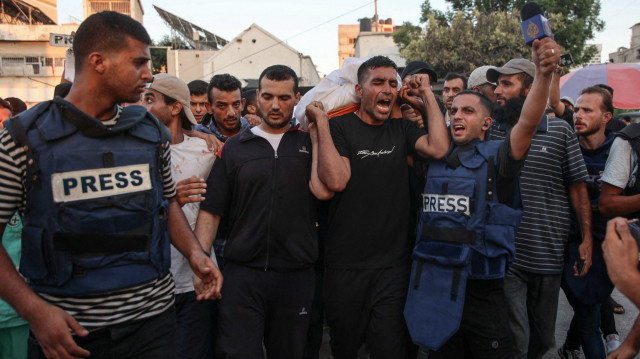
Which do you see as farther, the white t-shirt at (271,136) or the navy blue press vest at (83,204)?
the white t-shirt at (271,136)

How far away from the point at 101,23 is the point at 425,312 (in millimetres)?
2400

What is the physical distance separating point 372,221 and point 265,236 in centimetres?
74

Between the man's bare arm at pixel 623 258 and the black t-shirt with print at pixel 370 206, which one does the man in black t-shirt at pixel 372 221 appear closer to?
the black t-shirt with print at pixel 370 206

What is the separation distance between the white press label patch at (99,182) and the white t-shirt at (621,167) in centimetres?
342

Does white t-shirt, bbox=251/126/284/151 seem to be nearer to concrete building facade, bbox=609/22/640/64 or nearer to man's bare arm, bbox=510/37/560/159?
man's bare arm, bbox=510/37/560/159

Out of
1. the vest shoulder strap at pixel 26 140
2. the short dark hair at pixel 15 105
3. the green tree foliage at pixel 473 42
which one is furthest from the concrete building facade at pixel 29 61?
the vest shoulder strap at pixel 26 140

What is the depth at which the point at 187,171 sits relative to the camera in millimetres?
3443

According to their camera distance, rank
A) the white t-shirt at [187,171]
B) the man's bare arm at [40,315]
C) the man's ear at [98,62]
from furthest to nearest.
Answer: the white t-shirt at [187,171] → the man's ear at [98,62] → the man's bare arm at [40,315]

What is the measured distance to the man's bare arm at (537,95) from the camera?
258cm

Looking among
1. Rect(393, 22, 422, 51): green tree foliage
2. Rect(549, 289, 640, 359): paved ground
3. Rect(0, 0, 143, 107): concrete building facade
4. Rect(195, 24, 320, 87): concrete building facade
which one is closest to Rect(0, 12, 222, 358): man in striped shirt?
Rect(549, 289, 640, 359): paved ground

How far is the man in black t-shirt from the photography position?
10.5ft

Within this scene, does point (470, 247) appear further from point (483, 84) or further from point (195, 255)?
point (483, 84)

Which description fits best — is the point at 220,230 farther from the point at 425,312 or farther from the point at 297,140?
the point at 425,312

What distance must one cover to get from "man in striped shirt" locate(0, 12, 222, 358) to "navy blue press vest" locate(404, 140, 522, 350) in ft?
5.10
